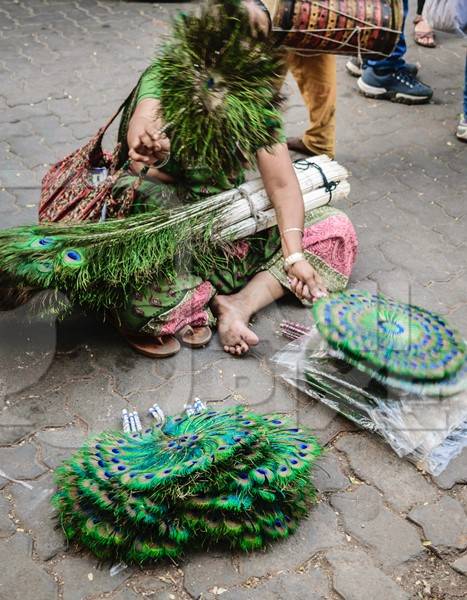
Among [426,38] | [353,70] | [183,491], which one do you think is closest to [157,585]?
[183,491]

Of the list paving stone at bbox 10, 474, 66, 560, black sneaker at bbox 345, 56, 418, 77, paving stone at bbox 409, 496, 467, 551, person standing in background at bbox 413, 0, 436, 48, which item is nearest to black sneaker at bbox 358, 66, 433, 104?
black sneaker at bbox 345, 56, 418, 77

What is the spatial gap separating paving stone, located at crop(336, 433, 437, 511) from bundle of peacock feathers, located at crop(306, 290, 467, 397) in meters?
0.20

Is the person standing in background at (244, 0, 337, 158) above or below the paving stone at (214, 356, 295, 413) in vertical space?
above

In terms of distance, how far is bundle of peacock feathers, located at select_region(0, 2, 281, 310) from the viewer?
8.81ft

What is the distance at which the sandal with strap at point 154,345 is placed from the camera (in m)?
3.13

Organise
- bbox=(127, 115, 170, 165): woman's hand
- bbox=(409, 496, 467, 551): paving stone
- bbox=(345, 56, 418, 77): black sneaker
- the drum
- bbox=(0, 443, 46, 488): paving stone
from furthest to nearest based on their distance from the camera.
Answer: bbox=(345, 56, 418, 77): black sneaker < the drum < bbox=(127, 115, 170, 165): woman's hand < bbox=(0, 443, 46, 488): paving stone < bbox=(409, 496, 467, 551): paving stone

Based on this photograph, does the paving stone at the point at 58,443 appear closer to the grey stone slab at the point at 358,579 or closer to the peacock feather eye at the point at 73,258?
the peacock feather eye at the point at 73,258

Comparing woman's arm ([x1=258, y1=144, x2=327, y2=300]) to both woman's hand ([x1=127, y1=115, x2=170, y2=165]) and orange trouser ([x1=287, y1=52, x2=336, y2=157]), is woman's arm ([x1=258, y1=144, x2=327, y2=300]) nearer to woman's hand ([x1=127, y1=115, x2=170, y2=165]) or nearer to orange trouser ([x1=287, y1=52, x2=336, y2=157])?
woman's hand ([x1=127, y1=115, x2=170, y2=165])

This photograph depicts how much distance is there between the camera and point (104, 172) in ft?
10.8

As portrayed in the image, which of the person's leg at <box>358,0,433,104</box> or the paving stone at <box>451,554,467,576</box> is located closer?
the paving stone at <box>451,554,467,576</box>

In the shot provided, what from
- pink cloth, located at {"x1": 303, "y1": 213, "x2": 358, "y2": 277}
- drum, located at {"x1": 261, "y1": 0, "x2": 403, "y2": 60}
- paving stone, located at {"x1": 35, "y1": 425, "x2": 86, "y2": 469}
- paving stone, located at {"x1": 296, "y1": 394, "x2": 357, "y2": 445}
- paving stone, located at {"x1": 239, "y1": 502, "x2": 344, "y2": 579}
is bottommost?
paving stone, located at {"x1": 296, "y1": 394, "x2": 357, "y2": 445}

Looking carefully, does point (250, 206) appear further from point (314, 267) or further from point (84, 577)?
point (84, 577)

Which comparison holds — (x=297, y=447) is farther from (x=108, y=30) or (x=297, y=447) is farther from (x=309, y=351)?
(x=108, y=30)

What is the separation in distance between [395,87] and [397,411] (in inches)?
134
